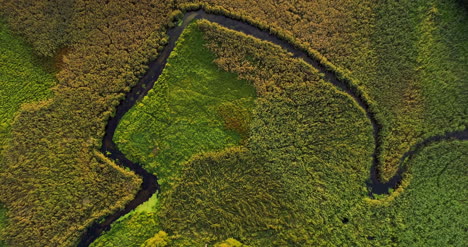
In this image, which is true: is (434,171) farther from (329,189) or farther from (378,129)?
(329,189)

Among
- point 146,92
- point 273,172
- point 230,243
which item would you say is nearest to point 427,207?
point 273,172

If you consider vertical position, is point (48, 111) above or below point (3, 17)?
below

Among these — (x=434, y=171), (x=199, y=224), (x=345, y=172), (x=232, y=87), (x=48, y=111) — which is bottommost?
(x=199, y=224)

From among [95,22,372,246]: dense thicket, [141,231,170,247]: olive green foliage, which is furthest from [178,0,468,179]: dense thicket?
[141,231,170,247]: olive green foliage

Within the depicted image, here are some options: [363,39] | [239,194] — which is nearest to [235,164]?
[239,194]

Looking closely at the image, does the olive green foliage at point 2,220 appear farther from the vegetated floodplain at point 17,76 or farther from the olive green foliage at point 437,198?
the olive green foliage at point 437,198

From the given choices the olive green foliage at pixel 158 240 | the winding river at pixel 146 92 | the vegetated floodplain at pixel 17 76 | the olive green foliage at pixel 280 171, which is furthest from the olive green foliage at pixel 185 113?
the vegetated floodplain at pixel 17 76
